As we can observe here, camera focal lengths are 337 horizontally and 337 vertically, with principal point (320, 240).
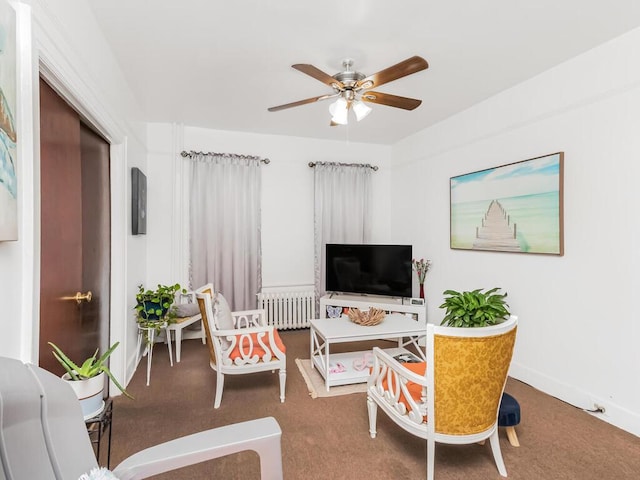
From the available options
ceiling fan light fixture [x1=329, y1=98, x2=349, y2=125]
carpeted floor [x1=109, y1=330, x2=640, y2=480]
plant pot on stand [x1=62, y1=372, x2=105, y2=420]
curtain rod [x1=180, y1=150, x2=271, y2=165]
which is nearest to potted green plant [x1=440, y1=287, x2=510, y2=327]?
carpeted floor [x1=109, y1=330, x2=640, y2=480]

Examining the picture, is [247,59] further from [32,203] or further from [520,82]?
[520,82]

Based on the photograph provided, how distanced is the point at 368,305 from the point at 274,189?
78.0 inches

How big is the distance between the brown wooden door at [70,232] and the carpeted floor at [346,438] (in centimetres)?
68

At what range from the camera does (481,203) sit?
3.43 m

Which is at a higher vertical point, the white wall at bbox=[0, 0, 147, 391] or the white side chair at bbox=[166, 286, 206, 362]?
the white wall at bbox=[0, 0, 147, 391]

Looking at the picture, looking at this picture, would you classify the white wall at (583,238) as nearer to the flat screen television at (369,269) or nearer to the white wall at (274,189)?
the flat screen television at (369,269)

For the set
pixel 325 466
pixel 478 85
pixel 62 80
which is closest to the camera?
pixel 62 80

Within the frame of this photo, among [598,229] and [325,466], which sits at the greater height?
[598,229]

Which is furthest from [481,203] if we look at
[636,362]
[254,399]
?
[254,399]

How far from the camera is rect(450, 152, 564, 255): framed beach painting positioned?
2738 mm

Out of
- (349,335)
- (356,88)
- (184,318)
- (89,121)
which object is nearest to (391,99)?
A: (356,88)

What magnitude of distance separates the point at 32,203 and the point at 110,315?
67.4 inches

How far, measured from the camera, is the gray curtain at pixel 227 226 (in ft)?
13.8

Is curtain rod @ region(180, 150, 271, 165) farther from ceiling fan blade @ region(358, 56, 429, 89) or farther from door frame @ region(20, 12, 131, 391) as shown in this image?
ceiling fan blade @ region(358, 56, 429, 89)
